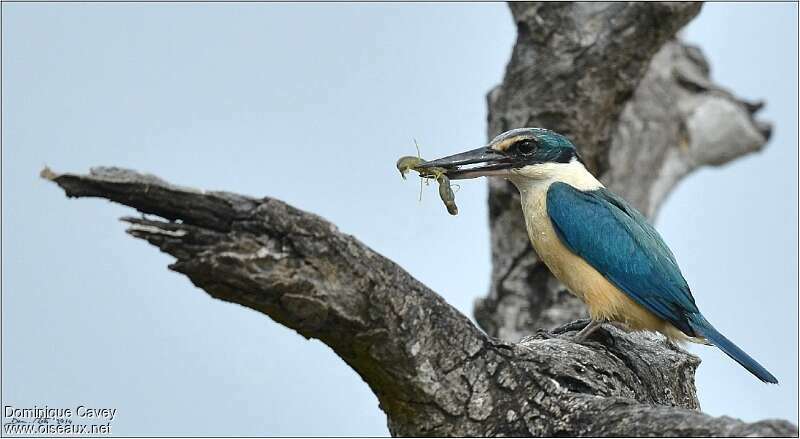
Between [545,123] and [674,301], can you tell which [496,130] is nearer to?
[545,123]

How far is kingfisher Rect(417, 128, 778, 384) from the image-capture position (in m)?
5.76

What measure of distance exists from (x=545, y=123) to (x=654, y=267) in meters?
2.26

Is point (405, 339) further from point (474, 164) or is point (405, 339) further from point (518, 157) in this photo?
point (518, 157)

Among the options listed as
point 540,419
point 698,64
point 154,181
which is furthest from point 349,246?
point 698,64

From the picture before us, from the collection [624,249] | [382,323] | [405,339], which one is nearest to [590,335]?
[624,249]

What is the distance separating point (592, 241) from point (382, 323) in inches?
86.9

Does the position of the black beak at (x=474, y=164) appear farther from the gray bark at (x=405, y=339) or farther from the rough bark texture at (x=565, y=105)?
the rough bark texture at (x=565, y=105)

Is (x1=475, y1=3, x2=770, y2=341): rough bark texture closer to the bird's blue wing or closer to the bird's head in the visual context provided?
the bird's head

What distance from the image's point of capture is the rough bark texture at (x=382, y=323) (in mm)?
3629

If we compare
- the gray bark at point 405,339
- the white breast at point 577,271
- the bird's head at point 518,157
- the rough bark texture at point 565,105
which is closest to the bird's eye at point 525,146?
the bird's head at point 518,157

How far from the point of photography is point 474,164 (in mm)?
5930

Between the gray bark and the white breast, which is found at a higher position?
the white breast

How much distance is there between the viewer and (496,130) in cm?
805

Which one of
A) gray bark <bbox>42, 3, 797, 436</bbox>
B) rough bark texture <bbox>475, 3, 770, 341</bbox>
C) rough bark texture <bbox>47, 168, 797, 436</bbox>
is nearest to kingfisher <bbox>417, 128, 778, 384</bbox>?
gray bark <bbox>42, 3, 797, 436</bbox>
